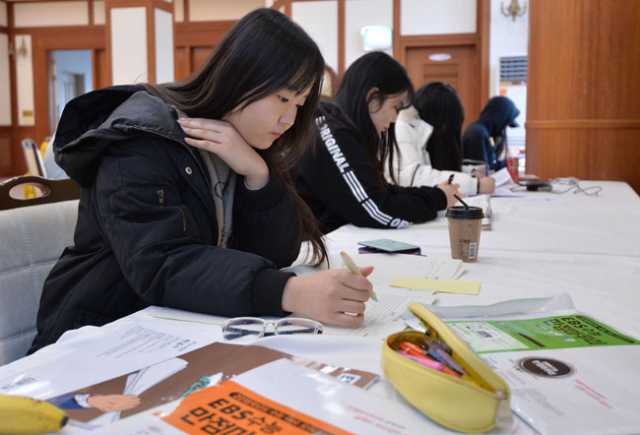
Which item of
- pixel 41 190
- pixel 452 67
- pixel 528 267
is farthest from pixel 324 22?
pixel 528 267

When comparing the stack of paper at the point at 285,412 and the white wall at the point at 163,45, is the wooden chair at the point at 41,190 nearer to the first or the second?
the stack of paper at the point at 285,412

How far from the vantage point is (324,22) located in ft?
22.9

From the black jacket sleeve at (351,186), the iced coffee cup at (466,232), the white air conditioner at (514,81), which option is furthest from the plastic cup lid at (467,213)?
the white air conditioner at (514,81)

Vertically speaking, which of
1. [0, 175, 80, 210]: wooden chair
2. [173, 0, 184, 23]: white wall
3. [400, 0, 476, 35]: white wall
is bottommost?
[0, 175, 80, 210]: wooden chair

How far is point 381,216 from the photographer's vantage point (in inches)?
74.9

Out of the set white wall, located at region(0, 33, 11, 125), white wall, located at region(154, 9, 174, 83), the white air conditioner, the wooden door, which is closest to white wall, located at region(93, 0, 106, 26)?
white wall, located at region(0, 33, 11, 125)

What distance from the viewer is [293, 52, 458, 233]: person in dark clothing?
6.32 feet

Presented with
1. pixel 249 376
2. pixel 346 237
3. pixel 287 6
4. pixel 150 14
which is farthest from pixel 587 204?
pixel 150 14

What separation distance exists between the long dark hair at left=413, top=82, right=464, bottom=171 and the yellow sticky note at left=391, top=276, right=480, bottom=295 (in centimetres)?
239

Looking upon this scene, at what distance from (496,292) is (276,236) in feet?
1.54

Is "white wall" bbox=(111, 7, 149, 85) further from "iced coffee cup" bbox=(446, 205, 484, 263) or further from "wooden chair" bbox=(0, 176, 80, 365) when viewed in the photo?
"iced coffee cup" bbox=(446, 205, 484, 263)

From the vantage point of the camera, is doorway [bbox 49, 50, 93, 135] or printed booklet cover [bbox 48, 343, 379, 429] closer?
printed booklet cover [bbox 48, 343, 379, 429]

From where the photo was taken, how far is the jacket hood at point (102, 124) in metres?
1.02

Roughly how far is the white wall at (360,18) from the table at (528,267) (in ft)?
15.9
